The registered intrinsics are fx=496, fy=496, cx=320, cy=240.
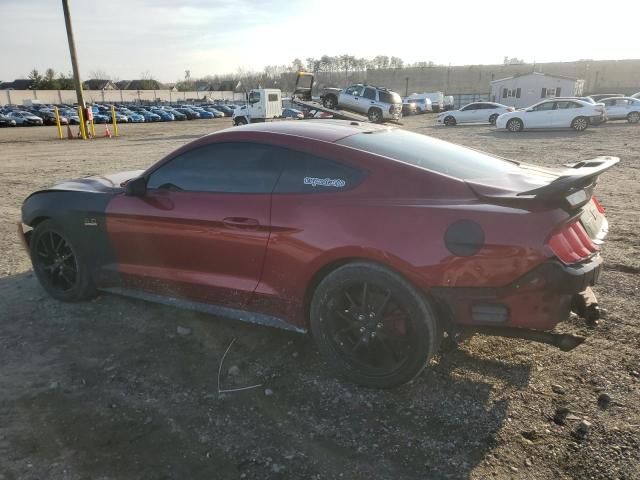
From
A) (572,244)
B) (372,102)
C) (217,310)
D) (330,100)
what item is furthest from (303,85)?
(572,244)

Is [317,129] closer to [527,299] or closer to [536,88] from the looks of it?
[527,299]

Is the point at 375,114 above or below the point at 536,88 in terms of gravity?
below

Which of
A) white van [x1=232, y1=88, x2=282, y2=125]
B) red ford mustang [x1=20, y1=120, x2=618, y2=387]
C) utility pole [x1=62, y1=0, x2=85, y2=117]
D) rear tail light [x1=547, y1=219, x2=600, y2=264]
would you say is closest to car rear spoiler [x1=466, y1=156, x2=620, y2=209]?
red ford mustang [x1=20, y1=120, x2=618, y2=387]

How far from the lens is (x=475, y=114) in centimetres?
3162

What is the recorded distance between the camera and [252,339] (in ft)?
12.5

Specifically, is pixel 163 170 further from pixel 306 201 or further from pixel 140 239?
pixel 306 201

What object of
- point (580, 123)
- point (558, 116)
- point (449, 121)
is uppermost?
point (558, 116)

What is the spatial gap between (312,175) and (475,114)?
30997 mm

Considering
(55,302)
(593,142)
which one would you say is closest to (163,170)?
(55,302)

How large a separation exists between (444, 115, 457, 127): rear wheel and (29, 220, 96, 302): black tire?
30.3 metres

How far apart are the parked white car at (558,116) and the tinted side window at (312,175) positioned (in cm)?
2321

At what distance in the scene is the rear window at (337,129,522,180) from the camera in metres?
3.24

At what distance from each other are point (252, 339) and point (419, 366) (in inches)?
55.2

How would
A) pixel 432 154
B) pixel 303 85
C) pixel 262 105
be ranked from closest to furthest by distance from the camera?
pixel 432 154, pixel 262 105, pixel 303 85
